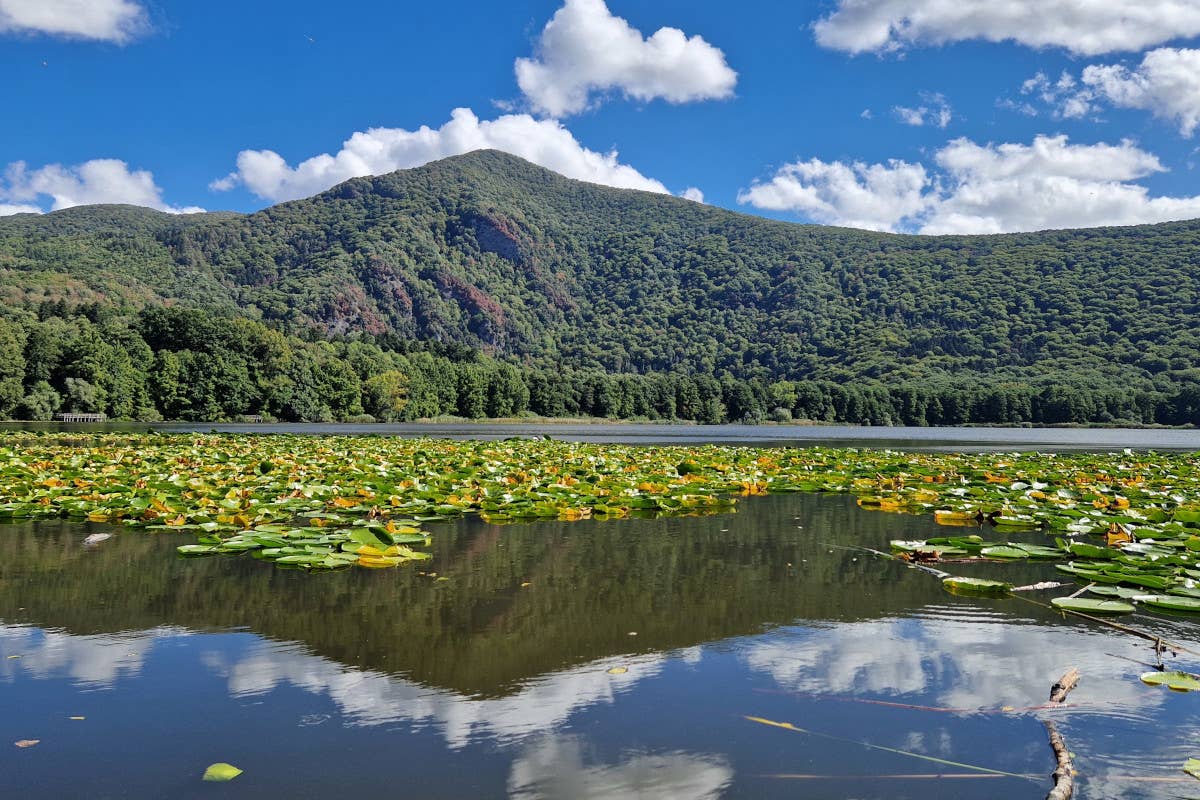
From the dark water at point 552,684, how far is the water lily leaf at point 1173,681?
59mm

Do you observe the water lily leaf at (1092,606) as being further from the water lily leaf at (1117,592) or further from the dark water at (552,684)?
the water lily leaf at (1117,592)

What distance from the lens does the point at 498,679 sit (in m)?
4.09

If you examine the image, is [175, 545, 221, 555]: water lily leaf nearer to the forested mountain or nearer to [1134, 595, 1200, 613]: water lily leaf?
[1134, 595, 1200, 613]: water lily leaf

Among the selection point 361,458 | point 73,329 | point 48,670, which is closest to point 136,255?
point 73,329

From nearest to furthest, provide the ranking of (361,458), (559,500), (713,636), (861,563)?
(713,636) < (861,563) < (559,500) < (361,458)

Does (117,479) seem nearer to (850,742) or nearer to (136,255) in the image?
(850,742)

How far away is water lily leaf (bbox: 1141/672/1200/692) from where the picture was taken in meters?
4.00

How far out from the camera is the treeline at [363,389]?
7419 cm

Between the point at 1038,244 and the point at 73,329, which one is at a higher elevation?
the point at 1038,244

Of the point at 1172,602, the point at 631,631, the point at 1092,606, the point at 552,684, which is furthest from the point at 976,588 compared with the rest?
the point at 552,684

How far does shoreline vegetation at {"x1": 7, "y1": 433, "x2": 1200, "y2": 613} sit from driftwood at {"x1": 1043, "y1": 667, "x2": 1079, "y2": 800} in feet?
6.57

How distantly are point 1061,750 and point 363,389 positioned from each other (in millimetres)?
103479

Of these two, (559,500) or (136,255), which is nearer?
(559,500)

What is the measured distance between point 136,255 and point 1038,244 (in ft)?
667
